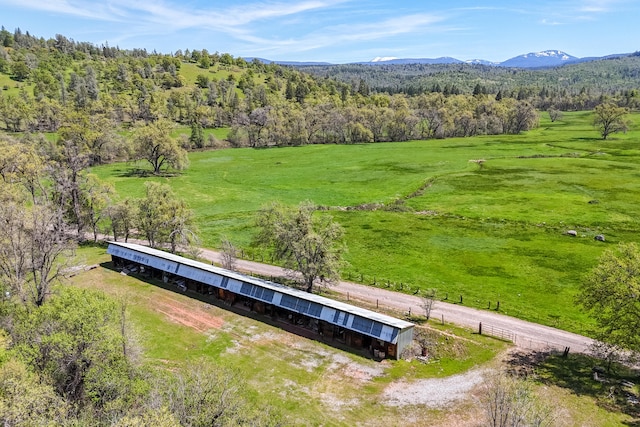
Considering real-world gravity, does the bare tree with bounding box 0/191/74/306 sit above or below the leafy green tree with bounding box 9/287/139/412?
above

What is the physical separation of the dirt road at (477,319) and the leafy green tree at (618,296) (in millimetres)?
6754

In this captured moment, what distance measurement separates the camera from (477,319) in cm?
4975

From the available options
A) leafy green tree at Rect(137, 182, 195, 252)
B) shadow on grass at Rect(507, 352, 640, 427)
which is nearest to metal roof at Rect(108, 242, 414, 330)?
leafy green tree at Rect(137, 182, 195, 252)

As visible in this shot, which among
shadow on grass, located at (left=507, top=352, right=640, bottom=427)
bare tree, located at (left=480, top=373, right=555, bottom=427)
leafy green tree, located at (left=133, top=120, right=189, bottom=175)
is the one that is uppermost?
leafy green tree, located at (left=133, top=120, right=189, bottom=175)

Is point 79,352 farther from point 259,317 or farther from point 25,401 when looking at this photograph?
point 259,317

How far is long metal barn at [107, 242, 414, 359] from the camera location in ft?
139

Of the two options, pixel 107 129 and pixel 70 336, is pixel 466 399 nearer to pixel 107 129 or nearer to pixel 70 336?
pixel 70 336

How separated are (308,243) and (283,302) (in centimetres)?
781

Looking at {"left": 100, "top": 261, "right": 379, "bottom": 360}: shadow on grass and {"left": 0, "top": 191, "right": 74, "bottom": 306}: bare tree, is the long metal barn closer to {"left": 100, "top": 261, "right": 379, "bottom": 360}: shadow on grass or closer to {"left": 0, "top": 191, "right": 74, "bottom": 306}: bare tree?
{"left": 100, "top": 261, "right": 379, "bottom": 360}: shadow on grass

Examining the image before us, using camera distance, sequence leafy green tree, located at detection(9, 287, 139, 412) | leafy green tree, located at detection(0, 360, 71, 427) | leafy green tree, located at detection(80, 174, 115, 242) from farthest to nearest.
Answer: leafy green tree, located at detection(80, 174, 115, 242)
leafy green tree, located at detection(9, 287, 139, 412)
leafy green tree, located at detection(0, 360, 71, 427)

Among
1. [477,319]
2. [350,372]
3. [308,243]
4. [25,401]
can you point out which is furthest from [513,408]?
[308,243]

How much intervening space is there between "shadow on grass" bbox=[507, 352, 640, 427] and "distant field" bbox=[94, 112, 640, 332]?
862cm

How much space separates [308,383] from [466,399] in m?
13.7

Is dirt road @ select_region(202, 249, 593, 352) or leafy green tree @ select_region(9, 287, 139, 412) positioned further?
dirt road @ select_region(202, 249, 593, 352)
